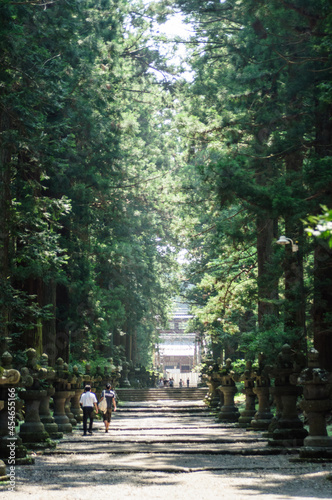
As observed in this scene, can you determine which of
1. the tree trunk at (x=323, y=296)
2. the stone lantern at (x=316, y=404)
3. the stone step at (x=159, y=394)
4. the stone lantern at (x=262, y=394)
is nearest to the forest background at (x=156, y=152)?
the tree trunk at (x=323, y=296)

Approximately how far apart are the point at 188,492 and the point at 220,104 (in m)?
18.7

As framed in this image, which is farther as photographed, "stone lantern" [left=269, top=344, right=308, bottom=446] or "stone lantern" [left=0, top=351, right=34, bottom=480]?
"stone lantern" [left=269, top=344, right=308, bottom=446]

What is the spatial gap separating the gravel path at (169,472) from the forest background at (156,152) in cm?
293

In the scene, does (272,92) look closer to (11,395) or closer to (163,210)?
(11,395)

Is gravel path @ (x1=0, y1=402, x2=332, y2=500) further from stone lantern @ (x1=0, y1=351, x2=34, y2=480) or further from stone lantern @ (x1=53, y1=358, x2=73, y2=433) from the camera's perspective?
stone lantern @ (x1=53, y1=358, x2=73, y2=433)

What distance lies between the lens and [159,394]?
137ft

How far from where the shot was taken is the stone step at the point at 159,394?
4031 cm

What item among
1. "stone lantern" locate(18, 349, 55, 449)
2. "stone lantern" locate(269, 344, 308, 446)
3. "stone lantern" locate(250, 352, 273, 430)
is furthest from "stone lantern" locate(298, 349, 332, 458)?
"stone lantern" locate(250, 352, 273, 430)

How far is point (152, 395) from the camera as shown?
135 feet

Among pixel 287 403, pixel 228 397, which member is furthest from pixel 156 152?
pixel 287 403

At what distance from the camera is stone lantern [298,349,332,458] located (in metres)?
11.5

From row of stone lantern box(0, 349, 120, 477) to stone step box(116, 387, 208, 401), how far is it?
18.1 m

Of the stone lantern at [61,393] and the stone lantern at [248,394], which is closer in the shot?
the stone lantern at [61,393]

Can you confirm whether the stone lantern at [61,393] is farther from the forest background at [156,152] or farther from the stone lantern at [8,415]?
the stone lantern at [8,415]
